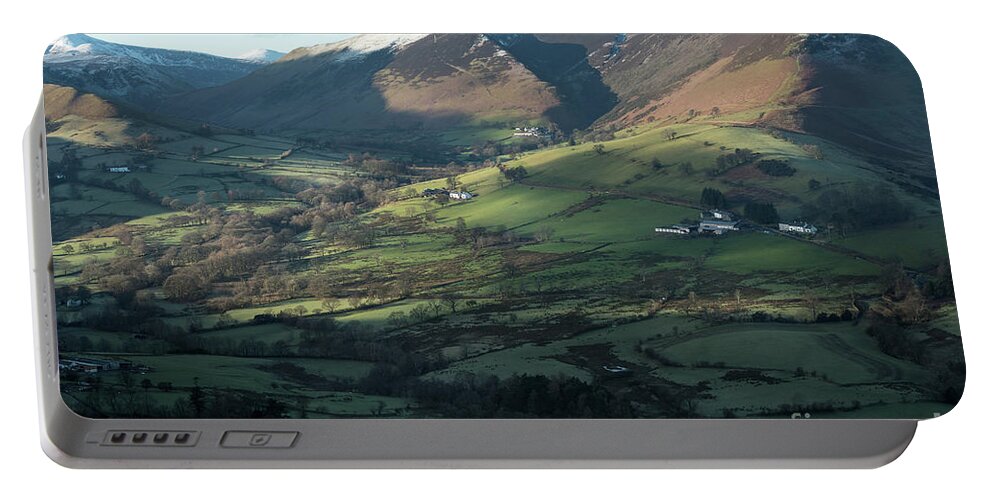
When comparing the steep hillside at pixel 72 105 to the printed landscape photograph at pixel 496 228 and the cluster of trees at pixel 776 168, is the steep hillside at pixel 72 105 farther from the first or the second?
the cluster of trees at pixel 776 168

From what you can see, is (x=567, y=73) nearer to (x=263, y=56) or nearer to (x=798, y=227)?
(x=798, y=227)

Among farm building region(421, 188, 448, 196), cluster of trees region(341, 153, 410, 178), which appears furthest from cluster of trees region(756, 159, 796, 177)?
cluster of trees region(341, 153, 410, 178)

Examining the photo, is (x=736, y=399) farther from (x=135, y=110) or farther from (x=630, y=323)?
(x=135, y=110)

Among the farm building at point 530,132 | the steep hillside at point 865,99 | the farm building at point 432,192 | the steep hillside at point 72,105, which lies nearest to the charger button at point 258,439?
the farm building at point 432,192

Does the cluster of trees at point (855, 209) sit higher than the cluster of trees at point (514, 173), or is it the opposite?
the cluster of trees at point (855, 209)

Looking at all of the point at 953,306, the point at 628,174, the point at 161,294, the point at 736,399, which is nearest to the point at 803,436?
the point at 736,399

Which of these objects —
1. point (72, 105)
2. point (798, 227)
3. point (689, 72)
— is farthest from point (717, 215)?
point (72, 105)
